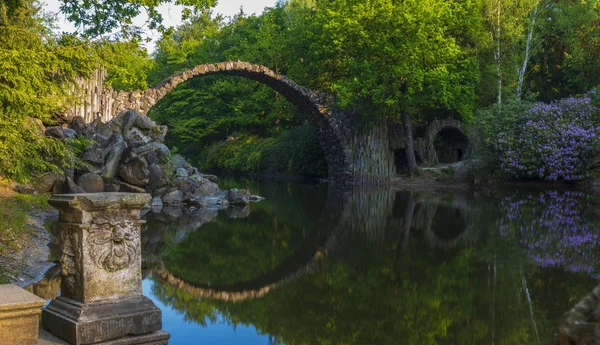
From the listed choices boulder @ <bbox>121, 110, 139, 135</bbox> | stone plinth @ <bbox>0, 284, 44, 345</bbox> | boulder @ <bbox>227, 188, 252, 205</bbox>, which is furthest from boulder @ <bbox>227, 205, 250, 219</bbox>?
stone plinth @ <bbox>0, 284, 44, 345</bbox>

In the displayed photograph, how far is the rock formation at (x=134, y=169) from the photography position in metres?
18.0

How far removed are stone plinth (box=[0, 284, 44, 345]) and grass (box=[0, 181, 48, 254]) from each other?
310 centimetres

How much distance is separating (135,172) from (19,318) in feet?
47.5

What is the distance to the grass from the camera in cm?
962

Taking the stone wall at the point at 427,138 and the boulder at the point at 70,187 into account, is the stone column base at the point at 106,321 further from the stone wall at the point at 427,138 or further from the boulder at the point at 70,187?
the stone wall at the point at 427,138

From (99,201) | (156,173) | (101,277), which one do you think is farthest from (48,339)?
(156,173)

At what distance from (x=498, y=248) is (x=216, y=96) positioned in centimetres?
3584

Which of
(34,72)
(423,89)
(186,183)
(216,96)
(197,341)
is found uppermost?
(216,96)

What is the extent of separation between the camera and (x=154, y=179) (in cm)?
1964

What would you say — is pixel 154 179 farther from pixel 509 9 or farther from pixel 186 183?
pixel 509 9

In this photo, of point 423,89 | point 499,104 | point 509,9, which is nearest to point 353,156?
point 423,89

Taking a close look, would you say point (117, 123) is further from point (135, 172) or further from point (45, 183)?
point (45, 183)

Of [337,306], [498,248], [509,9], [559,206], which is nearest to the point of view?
[337,306]

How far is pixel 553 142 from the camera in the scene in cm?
2339
